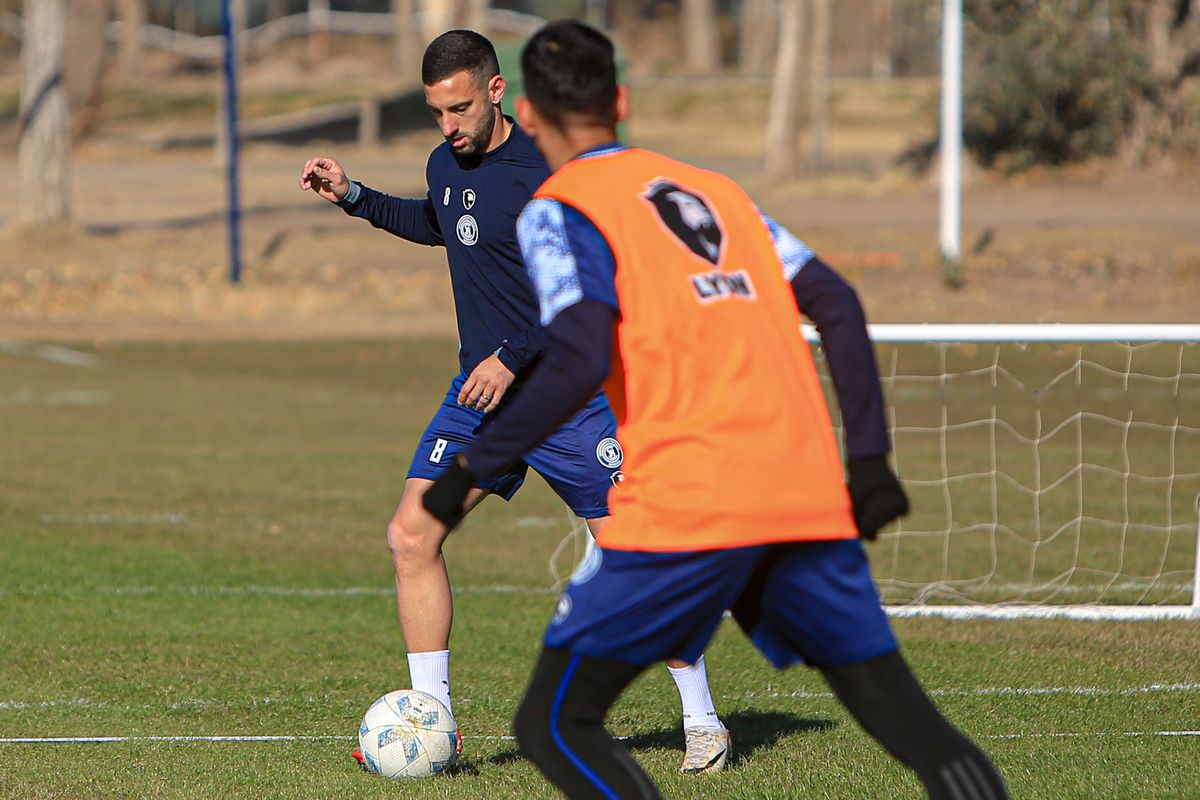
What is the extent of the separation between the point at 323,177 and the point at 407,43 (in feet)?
178

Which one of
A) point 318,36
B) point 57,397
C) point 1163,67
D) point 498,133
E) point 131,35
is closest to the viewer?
point 498,133

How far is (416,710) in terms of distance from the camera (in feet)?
17.1

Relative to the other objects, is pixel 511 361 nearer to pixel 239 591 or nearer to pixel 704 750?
pixel 704 750

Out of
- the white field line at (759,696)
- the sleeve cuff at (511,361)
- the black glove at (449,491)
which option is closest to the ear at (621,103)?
Result: the black glove at (449,491)

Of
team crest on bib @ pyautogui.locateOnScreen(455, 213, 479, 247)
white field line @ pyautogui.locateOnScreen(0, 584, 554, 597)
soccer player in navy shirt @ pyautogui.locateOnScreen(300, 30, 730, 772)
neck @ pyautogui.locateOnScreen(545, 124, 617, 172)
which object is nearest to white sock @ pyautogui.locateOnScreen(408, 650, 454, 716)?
soccer player in navy shirt @ pyautogui.locateOnScreen(300, 30, 730, 772)

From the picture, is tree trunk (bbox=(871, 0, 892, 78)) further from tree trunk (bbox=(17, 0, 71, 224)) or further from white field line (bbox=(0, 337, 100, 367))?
white field line (bbox=(0, 337, 100, 367))

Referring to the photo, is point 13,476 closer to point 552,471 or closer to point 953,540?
point 953,540

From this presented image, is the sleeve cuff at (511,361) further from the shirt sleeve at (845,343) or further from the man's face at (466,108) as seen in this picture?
the shirt sleeve at (845,343)

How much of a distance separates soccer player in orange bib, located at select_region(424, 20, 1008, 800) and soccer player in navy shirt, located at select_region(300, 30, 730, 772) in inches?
64.5

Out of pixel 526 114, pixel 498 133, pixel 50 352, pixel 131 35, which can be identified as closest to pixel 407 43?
pixel 131 35

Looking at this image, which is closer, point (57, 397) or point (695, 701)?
point (695, 701)

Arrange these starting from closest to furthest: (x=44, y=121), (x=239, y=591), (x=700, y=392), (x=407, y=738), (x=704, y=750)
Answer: (x=700, y=392) < (x=407, y=738) < (x=704, y=750) < (x=239, y=591) < (x=44, y=121)

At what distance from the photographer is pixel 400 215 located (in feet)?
19.1

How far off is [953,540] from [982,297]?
38.7 feet
